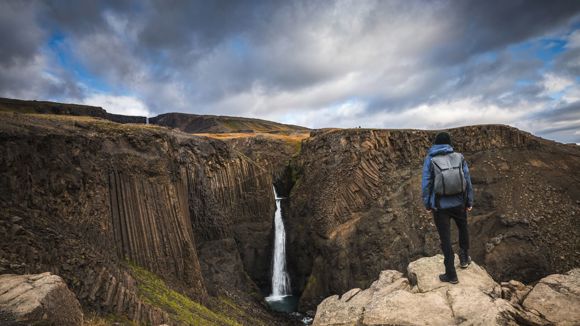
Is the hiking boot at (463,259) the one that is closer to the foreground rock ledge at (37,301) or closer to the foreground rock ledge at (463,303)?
the foreground rock ledge at (463,303)

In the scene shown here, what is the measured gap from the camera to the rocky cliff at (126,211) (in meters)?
9.33

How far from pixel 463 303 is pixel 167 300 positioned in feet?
35.2

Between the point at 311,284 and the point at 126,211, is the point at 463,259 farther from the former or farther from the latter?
the point at 311,284

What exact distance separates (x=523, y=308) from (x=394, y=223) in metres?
22.9

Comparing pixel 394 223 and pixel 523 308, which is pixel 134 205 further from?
pixel 394 223

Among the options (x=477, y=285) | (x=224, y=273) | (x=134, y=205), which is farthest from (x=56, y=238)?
(x=224, y=273)

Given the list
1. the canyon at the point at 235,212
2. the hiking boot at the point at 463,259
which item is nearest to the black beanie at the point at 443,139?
the hiking boot at the point at 463,259

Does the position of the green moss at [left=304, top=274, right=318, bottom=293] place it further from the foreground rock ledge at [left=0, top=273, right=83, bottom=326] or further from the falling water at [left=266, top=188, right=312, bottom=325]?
the foreground rock ledge at [left=0, top=273, right=83, bottom=326]

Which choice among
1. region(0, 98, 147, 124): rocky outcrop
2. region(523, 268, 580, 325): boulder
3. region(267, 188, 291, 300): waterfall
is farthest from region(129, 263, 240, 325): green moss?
region(0, 98, 147, 124): rocky outcrop

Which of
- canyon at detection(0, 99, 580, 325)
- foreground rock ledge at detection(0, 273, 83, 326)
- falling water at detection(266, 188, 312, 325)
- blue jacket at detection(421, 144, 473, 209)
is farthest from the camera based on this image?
falling water at detection(266, 188, 312, 325)

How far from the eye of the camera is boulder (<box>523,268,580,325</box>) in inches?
293

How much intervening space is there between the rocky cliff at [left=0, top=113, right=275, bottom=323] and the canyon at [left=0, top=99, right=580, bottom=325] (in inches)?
2.4

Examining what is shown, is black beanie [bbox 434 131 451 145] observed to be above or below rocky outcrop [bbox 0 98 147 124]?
below

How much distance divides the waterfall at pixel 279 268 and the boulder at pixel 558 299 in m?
28.2
